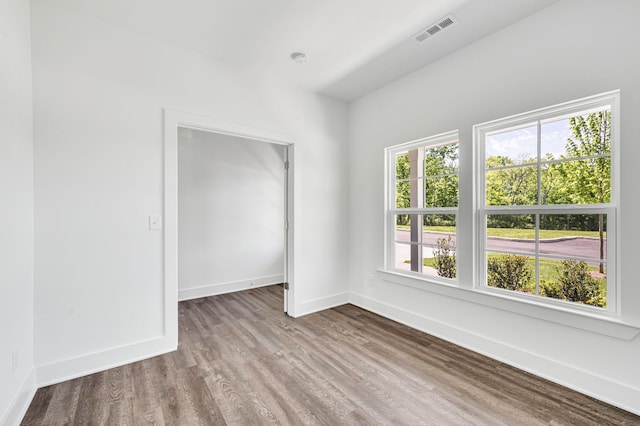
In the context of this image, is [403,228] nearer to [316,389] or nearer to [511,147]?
[511,147]

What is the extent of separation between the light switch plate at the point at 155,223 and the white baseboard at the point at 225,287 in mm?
1898

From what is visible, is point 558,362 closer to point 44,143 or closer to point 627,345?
point 627,345

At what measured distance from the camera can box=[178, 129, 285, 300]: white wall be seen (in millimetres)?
4160

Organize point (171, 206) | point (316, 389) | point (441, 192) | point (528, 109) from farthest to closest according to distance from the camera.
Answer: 1. point (441, 192)
2. point (171, 206)
3. point (528, 109)
4. point (316, 389)

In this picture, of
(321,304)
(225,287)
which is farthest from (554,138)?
(225,287)

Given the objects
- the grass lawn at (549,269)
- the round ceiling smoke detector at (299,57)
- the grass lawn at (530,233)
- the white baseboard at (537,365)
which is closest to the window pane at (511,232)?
the grass lawn at (530,233)

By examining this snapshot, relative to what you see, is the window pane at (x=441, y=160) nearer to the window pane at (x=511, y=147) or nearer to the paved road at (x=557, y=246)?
the window pane at (x=511, y=147)

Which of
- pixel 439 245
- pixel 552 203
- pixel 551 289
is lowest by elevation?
pixel 551 289

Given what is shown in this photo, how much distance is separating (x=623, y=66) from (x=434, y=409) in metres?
2.51

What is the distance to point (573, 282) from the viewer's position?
2162 millimetres

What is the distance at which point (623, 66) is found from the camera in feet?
6.07

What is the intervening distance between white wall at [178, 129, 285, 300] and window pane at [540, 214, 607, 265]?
3754mm

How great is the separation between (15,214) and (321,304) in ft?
9.60

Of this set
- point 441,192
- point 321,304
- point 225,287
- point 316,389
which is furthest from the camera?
point 225,287
